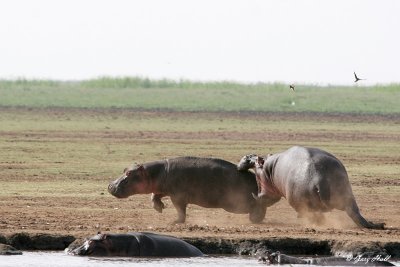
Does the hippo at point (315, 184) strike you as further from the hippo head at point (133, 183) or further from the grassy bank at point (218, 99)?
the grassy bank at point (218, 99)

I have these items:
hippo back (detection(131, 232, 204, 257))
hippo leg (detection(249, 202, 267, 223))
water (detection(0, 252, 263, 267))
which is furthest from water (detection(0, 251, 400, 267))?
hippo leg (detection(249, 202, 267, 223))

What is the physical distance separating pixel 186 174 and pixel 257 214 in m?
1.15

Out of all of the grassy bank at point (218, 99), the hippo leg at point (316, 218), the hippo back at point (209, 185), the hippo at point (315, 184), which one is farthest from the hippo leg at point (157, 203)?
the grassy bank at point (218, 99)

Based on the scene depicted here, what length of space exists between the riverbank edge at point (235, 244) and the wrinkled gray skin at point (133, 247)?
1.58 feet

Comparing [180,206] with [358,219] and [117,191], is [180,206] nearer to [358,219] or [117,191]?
[117,191]

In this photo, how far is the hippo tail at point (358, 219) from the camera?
18.1 m

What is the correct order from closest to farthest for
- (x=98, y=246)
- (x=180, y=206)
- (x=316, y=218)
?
(x=98, y=246) → (x=316, y=218) → (x=180, y=206)

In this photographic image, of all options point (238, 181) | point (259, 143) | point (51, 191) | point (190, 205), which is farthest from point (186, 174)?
point (259, 143)

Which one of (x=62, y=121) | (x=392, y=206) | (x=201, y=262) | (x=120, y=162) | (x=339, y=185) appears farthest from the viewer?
(x=62, y=121)

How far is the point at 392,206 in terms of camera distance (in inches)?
830

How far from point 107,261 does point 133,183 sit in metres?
3.78

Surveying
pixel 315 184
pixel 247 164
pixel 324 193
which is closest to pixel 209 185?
pixel 247 164

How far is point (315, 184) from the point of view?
18.2 meters

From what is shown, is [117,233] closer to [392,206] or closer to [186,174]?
[186,174]
